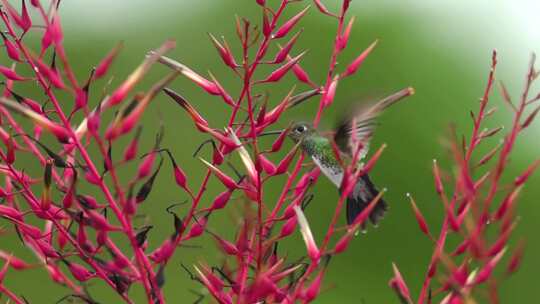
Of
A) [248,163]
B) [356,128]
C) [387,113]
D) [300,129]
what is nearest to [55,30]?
[248,163]

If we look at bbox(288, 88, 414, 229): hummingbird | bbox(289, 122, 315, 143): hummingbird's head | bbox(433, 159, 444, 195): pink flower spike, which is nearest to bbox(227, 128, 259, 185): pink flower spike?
bbox(433, 159, 444, 195): pink flower spike

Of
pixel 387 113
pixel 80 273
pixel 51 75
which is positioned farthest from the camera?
pixel 387 113

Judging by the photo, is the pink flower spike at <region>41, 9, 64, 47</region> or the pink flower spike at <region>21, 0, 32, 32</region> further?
the pink flower spike at <region>21, 0, 32, 32</region>

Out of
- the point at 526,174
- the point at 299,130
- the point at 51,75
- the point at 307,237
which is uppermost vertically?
the point at 51,75

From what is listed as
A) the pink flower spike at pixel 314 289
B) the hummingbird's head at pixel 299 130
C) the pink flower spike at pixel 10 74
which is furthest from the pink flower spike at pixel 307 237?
the hummingbird's head at pixel 299 130

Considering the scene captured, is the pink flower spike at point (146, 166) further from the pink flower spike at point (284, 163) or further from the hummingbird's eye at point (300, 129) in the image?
the hummingbird's eye at point (300, 129)

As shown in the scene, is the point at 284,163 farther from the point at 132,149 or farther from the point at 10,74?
the point at 10,74

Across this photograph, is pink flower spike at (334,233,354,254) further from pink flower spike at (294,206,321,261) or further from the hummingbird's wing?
the hummingbird's wing
